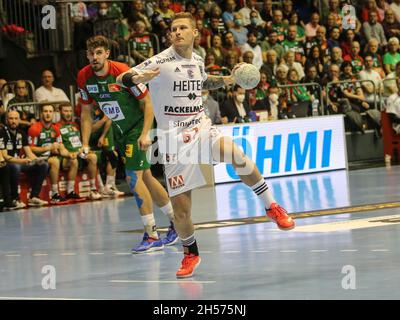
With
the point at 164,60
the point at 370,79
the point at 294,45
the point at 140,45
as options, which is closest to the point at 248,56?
the point at 140,45

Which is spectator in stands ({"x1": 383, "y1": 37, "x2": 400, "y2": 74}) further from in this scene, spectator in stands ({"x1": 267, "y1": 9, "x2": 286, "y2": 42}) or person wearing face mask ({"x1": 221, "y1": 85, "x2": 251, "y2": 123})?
person wearing face mask ({"x1": 221, "y1": 85, "x2": 251, "y2": 123})

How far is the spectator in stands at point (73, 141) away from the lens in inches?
742

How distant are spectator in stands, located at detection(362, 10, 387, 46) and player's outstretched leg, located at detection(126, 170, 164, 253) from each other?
1571cm

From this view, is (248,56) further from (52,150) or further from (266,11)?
(52,150)

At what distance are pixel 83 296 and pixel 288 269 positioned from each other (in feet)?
6.43

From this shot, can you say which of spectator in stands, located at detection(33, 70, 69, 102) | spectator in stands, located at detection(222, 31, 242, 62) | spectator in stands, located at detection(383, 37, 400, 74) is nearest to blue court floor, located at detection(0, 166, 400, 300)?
spectator in stands, located at detection(33, 70, 69, 102)

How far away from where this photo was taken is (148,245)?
1193 centimetres

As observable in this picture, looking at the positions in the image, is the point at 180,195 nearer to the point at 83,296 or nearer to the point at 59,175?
the point at 83,296

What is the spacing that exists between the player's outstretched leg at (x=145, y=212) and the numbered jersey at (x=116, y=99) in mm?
544

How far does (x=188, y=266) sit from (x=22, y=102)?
1053 cm

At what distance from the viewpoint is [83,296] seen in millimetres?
9055

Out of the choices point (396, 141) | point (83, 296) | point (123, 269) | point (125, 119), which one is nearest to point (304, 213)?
point (125, 119)

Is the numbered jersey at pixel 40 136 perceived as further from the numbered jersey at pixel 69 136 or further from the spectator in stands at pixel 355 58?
the spectator in stands at pixel 355 58

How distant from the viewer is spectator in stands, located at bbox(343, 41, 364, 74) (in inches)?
1002
